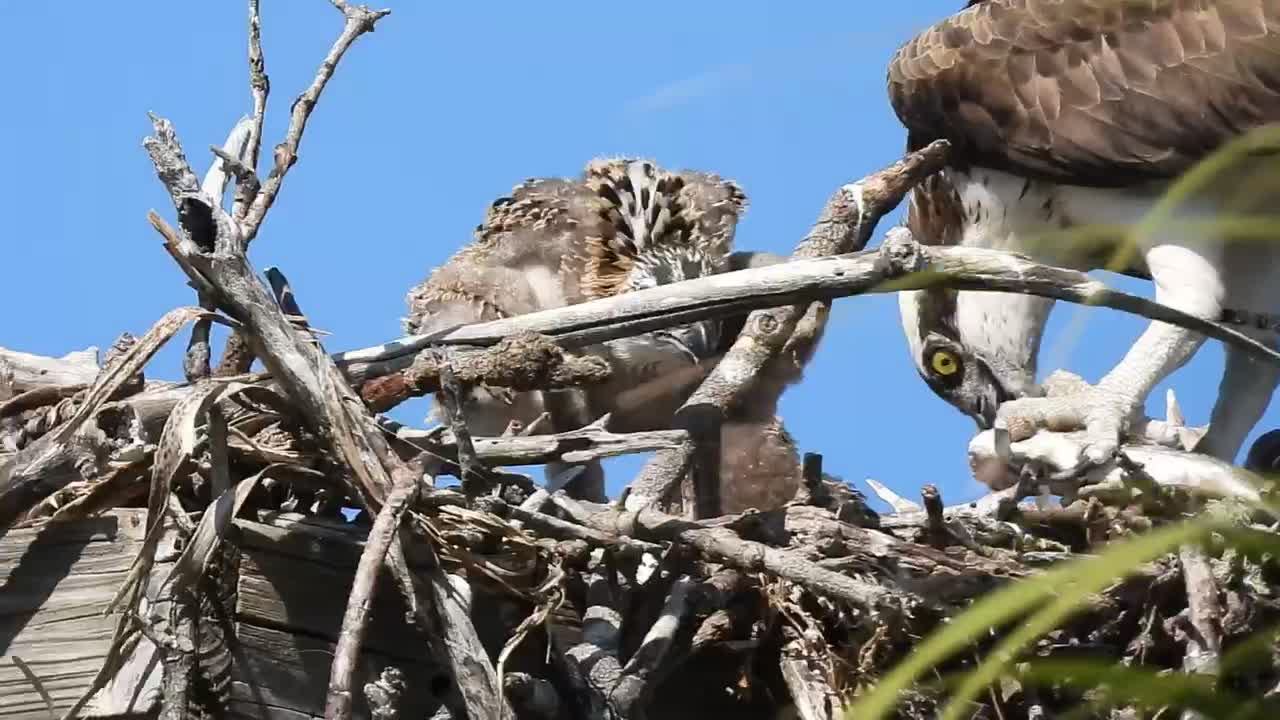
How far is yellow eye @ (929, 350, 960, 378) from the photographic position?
573 centimetres

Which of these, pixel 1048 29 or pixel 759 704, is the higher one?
pixel 1048 29

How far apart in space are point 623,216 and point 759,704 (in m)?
2.04

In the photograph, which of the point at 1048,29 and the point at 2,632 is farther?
the point at 1048,29

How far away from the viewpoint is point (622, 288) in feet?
15.2

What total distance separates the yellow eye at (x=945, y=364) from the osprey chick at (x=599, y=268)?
Result: 102 cm

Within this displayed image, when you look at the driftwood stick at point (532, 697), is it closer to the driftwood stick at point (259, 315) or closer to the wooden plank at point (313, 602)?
the wooden plank at point (313, 602)

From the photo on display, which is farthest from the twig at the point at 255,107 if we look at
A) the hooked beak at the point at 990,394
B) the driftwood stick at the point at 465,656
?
the hooked beak at the point at 990,394

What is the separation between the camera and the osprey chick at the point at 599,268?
445 centimetres

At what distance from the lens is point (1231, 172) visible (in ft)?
14.7

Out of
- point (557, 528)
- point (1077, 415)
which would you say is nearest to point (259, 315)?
point (557, 528)

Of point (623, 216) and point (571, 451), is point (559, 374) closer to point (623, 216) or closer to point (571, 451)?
point (571, 451)

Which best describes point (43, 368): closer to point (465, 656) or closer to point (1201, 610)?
point (465, 656)

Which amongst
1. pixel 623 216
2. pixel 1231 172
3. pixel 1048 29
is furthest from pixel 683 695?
pixel 1048 29

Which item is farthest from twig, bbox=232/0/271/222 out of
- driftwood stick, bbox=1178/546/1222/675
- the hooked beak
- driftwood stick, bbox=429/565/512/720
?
the hooked beak
